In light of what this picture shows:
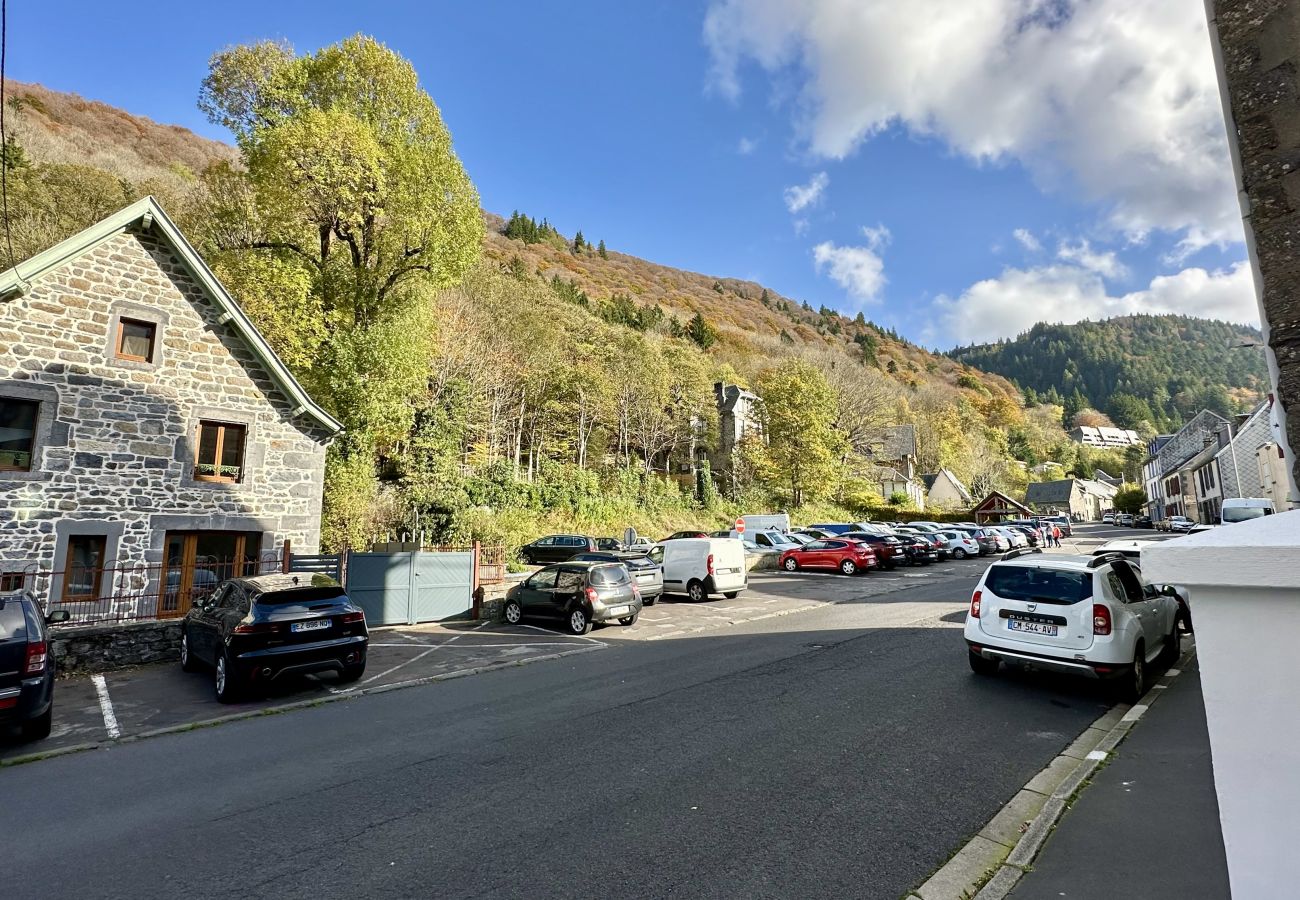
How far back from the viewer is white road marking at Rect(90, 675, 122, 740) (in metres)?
7.55

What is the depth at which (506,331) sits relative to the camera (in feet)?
109

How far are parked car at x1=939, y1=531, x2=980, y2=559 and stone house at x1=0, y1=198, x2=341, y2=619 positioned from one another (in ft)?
93.0

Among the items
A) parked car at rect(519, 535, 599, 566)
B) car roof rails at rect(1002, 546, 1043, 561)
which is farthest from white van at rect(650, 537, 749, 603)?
car roof rails at rect(1002, 546, 1043, 561)

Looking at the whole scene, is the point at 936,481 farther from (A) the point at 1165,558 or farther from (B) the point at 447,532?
(A) the point at 1165,558

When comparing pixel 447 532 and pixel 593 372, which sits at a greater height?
pixel 593 372

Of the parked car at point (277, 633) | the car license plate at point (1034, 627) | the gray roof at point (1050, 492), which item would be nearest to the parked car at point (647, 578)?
the parked car at point (277, 633)

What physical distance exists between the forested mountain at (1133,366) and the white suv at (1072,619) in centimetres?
15063

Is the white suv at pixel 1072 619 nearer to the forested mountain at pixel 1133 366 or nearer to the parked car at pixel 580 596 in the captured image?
the parked car at pixel 580 596

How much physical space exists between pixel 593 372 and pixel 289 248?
1937 cm

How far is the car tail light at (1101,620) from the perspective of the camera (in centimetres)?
723

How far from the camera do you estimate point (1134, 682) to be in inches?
289

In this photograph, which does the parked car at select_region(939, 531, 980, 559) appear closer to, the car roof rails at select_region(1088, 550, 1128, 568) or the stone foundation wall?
the car roof rails at select_region(1088, 550, 1128, 568)

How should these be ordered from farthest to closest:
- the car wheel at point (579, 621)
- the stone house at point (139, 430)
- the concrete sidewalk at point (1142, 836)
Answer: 1. the car wheel at point (579, 621)
2. the stone house at point (139, 430)
3. the concrete sidewalk at point (1142, 836)

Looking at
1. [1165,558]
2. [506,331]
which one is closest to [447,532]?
[506,331]
